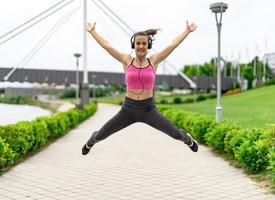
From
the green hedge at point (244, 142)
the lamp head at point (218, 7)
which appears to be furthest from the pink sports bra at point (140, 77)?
the lamp head at point (218, 7)

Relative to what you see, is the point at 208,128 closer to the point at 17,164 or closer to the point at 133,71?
the point at 17,164

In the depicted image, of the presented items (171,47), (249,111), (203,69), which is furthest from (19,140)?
(203,69)

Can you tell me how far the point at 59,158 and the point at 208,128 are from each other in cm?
424

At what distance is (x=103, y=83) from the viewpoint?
66.7 m

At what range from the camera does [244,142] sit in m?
8.71

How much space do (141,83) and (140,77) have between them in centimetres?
7

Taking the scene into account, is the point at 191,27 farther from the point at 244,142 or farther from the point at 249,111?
the point at 249,111

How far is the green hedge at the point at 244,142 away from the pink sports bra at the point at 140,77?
95.2 inches

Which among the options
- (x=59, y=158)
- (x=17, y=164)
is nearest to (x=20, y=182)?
(x=17, y=164)

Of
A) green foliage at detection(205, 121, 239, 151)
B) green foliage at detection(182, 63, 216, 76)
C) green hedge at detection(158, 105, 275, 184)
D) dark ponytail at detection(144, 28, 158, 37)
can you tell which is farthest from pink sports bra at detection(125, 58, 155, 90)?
green foliage at detection(182, 63, 216, 76)

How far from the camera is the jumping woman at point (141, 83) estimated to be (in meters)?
5.56

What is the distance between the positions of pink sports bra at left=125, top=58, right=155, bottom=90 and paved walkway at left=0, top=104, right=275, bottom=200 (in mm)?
1953

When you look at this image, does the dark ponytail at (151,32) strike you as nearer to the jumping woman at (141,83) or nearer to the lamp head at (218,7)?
the jumping woman at (141,83)

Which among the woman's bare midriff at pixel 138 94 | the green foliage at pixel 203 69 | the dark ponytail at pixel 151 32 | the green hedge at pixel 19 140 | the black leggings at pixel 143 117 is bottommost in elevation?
the green hedge at pixel 19 140
